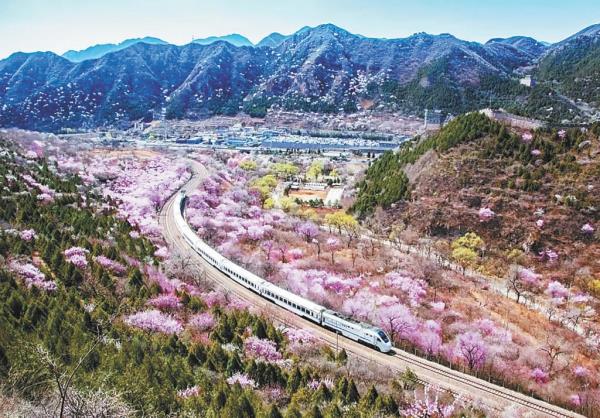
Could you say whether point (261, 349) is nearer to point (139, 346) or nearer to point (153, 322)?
point (153, 322)

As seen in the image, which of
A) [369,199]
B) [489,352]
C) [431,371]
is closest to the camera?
[431,371]

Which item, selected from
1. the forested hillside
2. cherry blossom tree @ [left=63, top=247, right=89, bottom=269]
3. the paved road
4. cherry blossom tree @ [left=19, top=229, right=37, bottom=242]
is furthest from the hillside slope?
cherry blossom tree @ [left=19, top=229, right=37, bottom=242]

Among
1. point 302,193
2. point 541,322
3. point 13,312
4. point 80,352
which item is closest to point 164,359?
point 80,352

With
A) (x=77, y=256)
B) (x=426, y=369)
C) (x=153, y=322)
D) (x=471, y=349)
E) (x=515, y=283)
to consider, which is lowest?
(x=515, y=283)

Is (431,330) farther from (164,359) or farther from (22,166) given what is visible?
(22,166)

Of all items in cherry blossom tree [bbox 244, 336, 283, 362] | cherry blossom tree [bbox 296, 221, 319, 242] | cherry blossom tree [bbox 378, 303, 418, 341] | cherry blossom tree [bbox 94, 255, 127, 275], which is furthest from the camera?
cherry blossom tree [bbox 296, 221, 319, 242]

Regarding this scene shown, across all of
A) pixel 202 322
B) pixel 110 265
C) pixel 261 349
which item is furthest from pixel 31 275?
pixel 261 349

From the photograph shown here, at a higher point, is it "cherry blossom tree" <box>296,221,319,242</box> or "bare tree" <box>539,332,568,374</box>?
"cherry blossom tree" <box>296,221,319,242</box>

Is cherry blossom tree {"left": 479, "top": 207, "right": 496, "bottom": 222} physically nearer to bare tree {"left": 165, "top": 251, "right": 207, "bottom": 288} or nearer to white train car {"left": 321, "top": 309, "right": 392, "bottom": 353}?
white train car {"left": 321, "top": 309, "right": 392, "bottom": 353}

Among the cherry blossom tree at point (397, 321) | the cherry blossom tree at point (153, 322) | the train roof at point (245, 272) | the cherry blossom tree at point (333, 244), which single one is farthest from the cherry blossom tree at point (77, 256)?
the cherry blossom tree at point (333, 244)
